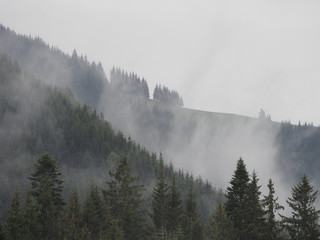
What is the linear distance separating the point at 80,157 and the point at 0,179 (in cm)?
4270

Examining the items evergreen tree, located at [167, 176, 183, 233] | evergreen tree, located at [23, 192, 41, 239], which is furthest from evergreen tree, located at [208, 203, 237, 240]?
evergreen tree, located at [23, 192, 41, 239]

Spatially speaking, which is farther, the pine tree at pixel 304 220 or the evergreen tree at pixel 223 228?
the evergreen tree at pixel 223 228

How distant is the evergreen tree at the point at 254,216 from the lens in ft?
90.8

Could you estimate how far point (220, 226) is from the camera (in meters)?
34.2

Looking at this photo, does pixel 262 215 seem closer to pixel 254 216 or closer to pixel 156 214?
pixel 254 216

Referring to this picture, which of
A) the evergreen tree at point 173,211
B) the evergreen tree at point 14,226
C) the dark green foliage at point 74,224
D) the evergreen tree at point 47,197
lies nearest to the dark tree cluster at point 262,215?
the evergreen tree at point 173,211

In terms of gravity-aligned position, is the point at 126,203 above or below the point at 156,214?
above

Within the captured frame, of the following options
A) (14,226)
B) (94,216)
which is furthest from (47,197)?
(94,216)

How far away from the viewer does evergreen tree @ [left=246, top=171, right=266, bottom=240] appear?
90.8ft

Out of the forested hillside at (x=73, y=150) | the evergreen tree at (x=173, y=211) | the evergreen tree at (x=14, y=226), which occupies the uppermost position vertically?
the forested hillside at (x=73, y=150)

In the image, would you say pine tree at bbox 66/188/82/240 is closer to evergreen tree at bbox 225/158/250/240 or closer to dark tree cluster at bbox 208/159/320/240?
dark tree cluster at bbox 208/159/320/240

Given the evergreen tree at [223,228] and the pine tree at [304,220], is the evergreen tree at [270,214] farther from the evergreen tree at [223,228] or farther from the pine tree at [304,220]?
the evergreen tree at [223,228]

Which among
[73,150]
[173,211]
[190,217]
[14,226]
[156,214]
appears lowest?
[14,226]

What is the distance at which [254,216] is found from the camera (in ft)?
93.0
